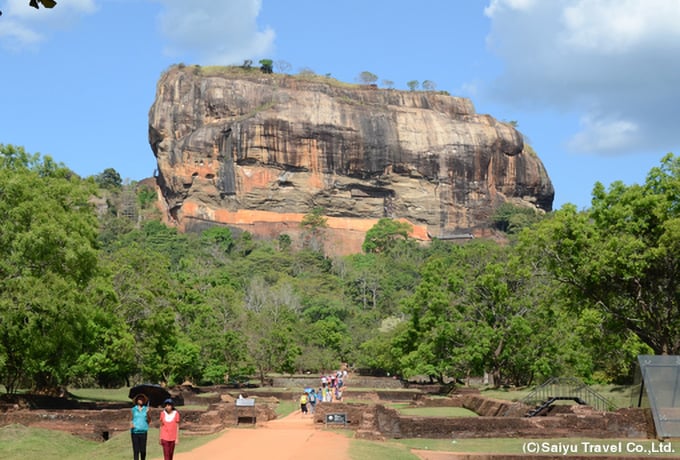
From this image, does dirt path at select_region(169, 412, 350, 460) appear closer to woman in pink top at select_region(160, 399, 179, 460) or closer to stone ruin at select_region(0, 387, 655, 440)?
stone ruin at select_region(0, 387, 655, 440)

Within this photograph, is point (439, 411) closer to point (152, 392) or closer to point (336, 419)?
point (336, 419)

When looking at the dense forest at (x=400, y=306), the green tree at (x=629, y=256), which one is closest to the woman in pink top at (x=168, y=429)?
the dense forest at (x=400, y=306)

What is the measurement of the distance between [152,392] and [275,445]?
892cm

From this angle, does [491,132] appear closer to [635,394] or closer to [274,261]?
[274,261]

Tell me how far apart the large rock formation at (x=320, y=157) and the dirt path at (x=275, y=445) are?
290ft

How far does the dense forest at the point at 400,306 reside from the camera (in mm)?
25266

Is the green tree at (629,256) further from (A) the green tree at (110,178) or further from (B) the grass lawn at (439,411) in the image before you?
(A) the green tree at (110,178)

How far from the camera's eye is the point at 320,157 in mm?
113188

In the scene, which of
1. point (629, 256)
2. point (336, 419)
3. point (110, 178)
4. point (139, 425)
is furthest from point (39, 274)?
point (110, 178)

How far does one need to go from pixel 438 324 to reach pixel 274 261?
2532 inches

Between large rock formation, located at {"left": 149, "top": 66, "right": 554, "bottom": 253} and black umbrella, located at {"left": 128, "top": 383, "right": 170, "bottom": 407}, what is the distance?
8401 centimetres

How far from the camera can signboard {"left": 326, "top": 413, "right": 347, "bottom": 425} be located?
24250 mm

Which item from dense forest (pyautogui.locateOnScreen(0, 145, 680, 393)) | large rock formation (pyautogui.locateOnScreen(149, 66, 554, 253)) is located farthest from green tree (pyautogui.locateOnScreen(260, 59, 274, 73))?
dense forest (pyautogui.locateOnScreen(0, 145, 680, 393))

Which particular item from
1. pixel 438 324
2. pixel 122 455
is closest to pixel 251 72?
pixel 438 324
